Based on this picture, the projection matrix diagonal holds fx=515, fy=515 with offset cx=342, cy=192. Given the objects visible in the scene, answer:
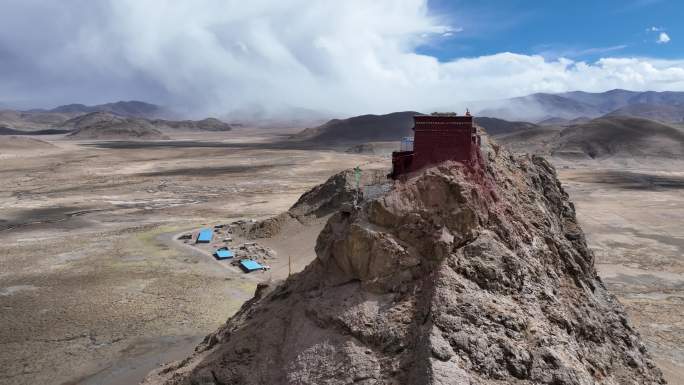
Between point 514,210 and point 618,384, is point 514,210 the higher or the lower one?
the higher one

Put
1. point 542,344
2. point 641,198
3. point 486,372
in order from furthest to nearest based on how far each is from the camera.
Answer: point 641,198
point 542,344
point 486,372

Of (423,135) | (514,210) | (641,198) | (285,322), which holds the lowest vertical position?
(641,198)

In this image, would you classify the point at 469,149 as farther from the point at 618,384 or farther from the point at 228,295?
the point at 228,295

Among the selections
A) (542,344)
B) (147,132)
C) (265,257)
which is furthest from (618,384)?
(147,132)

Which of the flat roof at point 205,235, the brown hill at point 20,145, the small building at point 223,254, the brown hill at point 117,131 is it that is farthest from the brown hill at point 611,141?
the brown hill at point 117,131

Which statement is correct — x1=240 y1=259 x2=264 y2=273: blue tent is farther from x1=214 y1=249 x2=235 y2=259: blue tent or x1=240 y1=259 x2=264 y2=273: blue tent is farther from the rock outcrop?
the rock outcrop

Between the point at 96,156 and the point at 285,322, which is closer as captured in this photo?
the point at 285,322

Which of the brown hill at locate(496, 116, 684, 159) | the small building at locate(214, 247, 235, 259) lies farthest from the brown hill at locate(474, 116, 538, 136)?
the small building at locate(214, 247, 235, 259)

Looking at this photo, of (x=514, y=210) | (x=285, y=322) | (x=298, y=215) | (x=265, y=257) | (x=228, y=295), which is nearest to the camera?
(x=285, y=322)
